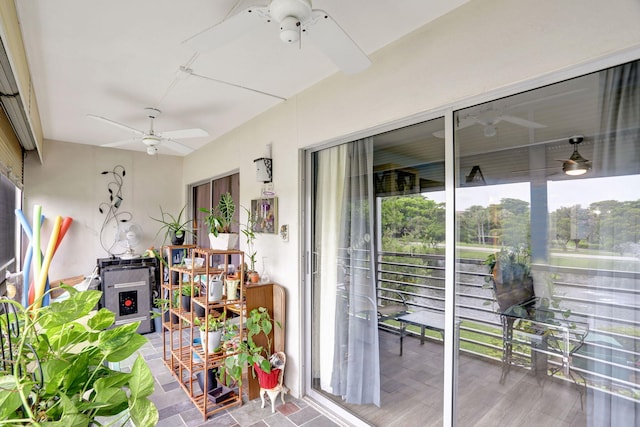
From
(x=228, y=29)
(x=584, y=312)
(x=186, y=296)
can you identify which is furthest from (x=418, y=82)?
(x=186, y=296)

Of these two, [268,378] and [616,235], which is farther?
[268,378]

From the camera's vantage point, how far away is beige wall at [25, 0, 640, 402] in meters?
1.22

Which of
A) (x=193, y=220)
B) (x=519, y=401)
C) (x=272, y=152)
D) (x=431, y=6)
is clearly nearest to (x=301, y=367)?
(x=519, y=401)

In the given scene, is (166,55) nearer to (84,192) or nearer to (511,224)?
(511,224)

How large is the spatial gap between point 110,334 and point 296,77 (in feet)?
7.02

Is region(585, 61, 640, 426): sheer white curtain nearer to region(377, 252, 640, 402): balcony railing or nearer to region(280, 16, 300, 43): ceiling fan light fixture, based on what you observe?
region(377, 252, 640, 402): balcony railing

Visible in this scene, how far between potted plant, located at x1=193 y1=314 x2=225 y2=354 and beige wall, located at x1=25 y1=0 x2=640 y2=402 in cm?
56

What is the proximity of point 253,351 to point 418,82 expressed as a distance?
2.19 metres

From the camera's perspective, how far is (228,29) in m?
1.22

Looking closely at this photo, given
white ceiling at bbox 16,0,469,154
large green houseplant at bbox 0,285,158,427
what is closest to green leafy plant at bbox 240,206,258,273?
white ceiling at bbox 16,0,469,154

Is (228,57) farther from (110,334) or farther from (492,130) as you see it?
(110,334)

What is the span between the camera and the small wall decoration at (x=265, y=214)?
2.82 m

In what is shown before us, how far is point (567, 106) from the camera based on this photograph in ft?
4.41

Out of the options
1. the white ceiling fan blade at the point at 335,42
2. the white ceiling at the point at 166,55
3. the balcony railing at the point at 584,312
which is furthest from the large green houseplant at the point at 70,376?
the balcony railing at the point at 584,312
